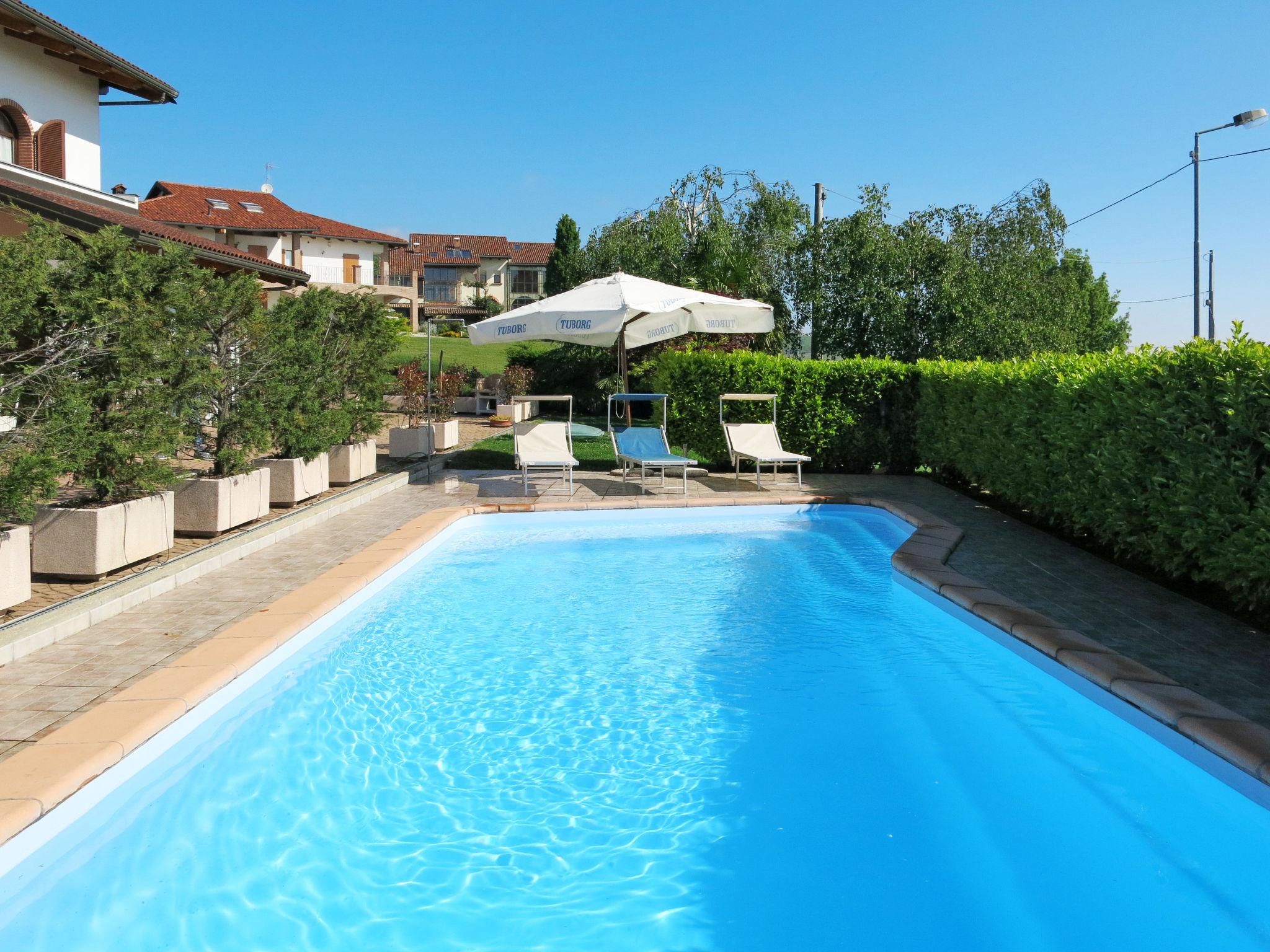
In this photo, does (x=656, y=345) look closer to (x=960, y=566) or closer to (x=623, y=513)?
(x=623, y=513)

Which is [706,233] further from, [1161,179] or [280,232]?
[280,232]

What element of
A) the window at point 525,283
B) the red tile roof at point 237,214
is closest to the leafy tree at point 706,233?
the red tile roof at point 237,214

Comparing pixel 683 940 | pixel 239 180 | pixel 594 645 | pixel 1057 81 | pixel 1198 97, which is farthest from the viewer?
pixel 239 180

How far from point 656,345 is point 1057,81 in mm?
10718

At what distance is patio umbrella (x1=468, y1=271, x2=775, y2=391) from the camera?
11008 millimetres

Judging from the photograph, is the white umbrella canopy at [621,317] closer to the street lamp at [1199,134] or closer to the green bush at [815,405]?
the green bush at [815,405]

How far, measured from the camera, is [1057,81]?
20016 mm

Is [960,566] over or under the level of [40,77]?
under

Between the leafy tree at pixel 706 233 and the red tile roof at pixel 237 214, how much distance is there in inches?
1201

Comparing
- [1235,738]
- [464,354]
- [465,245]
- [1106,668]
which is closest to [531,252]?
[465,245]

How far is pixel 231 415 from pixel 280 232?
47775 mm

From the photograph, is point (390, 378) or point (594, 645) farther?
point (390, 378)

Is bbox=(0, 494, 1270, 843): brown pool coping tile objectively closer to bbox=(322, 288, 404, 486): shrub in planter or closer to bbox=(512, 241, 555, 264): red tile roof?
bbox=(322, 288, 404, 486): shrub in planter

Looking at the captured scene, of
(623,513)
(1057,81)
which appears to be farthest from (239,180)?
(623,513)
